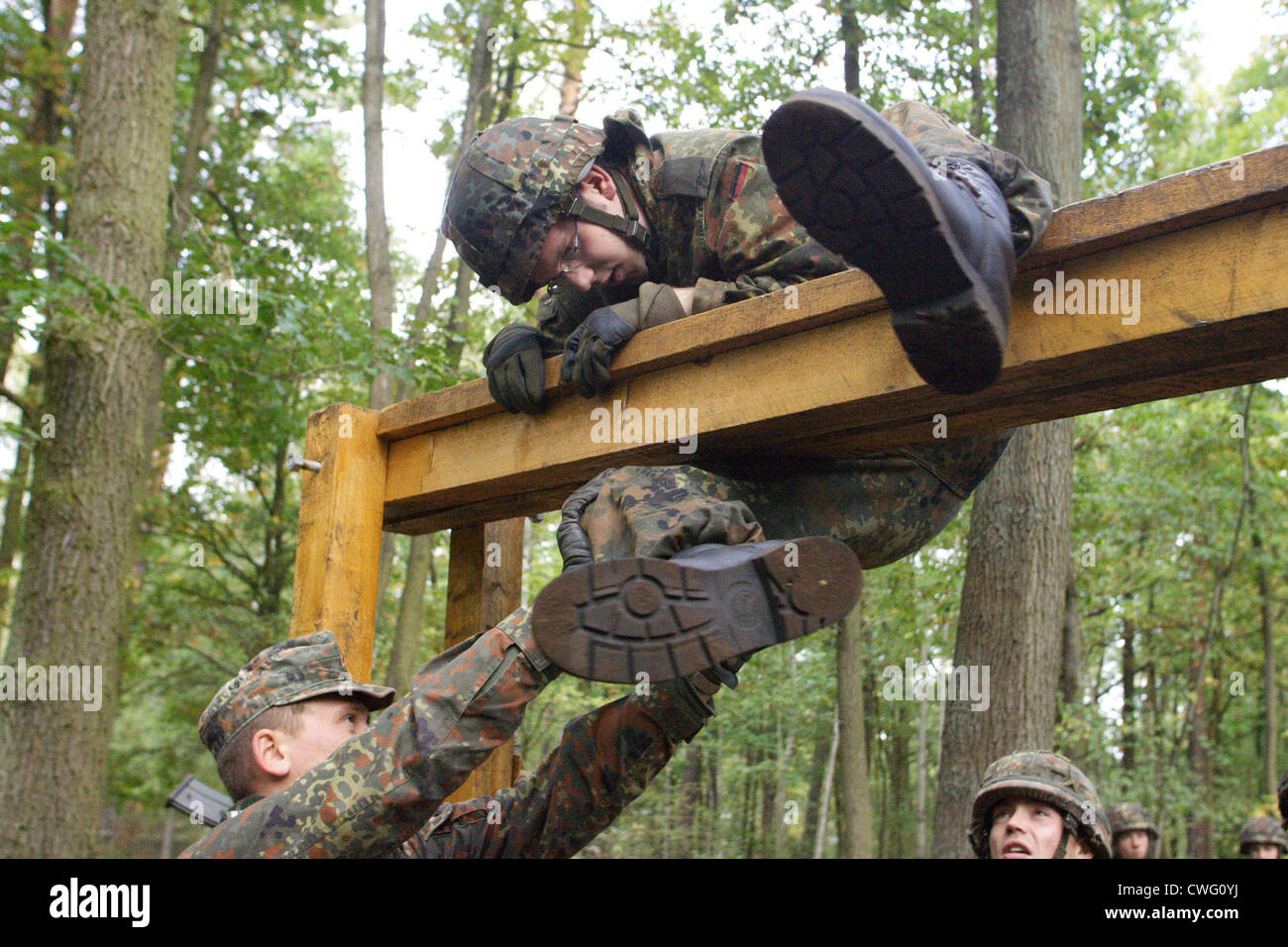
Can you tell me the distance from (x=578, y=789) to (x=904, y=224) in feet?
4.58

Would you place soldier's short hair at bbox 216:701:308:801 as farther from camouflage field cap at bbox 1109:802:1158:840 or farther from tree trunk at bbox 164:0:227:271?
tree trunk at bbox 164:0:227:271

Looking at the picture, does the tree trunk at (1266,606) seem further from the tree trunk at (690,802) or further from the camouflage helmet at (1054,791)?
the camouflage helmet at (1054,791)

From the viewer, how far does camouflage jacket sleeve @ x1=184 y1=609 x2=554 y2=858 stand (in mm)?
1985

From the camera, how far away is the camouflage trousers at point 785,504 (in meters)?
2.24

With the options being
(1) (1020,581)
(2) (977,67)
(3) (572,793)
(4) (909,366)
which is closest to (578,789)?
(3) (572,793)

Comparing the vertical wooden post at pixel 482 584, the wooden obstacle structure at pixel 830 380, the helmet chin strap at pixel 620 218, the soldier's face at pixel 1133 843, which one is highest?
the helmet chin strap at pixel 620 218

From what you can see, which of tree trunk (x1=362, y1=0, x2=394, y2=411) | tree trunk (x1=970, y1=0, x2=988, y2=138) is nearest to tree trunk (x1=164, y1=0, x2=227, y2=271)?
tree trunk (x1=362, y1=0, x2=394, y2=411)

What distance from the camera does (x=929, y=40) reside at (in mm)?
10516

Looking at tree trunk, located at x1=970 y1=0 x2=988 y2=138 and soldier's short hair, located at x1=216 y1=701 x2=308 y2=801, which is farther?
tree trunk, located at x1=970 y1=0 x2=988 y2=138

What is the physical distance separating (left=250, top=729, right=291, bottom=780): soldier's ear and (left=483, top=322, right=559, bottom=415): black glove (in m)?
0.94

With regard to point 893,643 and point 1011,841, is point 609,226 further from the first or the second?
point 893,643

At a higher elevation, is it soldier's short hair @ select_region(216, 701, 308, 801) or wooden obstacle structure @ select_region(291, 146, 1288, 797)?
wooden obstacle structure @ select_region(291, 146, 1288, 797)

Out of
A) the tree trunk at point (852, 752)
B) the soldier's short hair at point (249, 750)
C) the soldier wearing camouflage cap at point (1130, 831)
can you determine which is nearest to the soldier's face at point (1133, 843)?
the soldier wearing camouflage cap at point (1130, 831)

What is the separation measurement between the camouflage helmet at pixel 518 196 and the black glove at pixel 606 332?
206 millimetres
